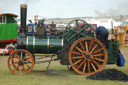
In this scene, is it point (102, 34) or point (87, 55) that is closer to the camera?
point (87, 55)

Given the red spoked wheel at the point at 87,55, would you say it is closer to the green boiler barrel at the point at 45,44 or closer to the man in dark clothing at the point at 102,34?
the man in dark clothing at the point at 102,34

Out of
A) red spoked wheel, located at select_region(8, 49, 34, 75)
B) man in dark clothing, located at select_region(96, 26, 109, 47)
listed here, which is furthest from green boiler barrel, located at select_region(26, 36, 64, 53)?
man in dark clothing, located at select_region(96, 26, 109, 47)

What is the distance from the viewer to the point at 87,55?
8.31 meters

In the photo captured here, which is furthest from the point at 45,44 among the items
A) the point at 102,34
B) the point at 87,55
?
the point at 102,34

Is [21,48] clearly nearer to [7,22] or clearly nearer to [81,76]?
[81,76]

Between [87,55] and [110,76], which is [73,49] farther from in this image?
[110,76]

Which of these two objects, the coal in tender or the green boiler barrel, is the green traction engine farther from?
the coal in tender

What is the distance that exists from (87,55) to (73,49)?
476mm

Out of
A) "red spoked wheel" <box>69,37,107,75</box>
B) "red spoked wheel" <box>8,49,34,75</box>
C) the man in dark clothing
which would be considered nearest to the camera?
"red spoked wheel" <box>69,37,107,75</box>

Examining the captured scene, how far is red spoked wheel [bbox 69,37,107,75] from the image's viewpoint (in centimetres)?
831

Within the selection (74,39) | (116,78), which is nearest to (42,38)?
(74,39)

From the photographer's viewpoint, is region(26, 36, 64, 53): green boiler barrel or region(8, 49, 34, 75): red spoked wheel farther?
region(26, 36, 64, 53): green boiler barrel

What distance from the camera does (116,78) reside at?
7.34 metres

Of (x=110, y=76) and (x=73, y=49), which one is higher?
(x=73, y=49)
